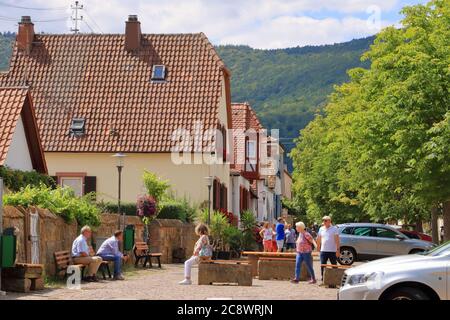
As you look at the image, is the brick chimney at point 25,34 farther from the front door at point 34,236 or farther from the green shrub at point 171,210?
the front door at point 34,236

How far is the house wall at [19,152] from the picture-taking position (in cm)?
3481

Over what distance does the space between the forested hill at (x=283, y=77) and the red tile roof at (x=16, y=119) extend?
5059 inches

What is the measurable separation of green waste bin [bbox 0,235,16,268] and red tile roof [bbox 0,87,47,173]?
1302 cm

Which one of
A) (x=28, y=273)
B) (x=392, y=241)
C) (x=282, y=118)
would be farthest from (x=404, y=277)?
(x=282, y=118)

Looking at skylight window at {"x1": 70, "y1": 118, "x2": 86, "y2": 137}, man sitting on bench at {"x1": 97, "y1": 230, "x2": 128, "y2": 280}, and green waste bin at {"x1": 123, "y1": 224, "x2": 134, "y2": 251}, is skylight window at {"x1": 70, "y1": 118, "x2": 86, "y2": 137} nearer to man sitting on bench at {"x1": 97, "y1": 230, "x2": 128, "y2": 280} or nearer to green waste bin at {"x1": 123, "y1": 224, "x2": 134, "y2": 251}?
green waste bin at {"x1": 123, "y1": 224, "x2": 134, "y2": 251}

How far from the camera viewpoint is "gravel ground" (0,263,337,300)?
20.2 meters

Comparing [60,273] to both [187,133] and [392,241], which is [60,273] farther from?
[187,133]

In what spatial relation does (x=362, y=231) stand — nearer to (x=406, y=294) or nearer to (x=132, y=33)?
(x=132, y=33)

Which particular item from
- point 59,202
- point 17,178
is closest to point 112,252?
point 59,202

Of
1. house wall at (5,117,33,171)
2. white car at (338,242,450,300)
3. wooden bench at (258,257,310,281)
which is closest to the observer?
white car at (338,242,450,300)

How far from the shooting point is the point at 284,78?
179375 mm

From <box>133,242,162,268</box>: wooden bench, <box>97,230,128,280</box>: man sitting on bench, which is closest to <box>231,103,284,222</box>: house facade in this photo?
<box>133,242,162,268</box>: wooden bench

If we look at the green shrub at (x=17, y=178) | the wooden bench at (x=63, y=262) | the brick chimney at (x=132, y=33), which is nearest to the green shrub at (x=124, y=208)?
the green shrub at (x=17, y=178)
